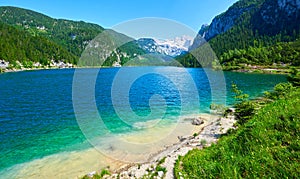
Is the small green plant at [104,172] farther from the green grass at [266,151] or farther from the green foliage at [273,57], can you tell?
the green foliage at [273,57]

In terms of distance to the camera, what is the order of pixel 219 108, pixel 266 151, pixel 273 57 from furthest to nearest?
1. pixel 273 57
2. pixel 219 108
3. pixel 266 151

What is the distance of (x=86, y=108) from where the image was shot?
121 feet

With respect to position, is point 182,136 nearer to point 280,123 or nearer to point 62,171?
point 62,171

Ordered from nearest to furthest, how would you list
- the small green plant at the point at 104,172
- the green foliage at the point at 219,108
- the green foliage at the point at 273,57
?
1. the small green plant at the point at 104,172
2. the green foliage at the point at 219,108
3. the green foliage at the point at 273,57

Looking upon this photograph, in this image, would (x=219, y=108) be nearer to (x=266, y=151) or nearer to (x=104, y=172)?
(x=104, y=172)

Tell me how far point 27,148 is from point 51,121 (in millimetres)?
9073

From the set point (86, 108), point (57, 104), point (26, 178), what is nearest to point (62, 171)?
point (26, 178)

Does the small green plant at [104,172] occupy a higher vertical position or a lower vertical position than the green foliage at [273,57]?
lower

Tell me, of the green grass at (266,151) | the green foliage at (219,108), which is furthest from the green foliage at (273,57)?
the green grass at (266,151)


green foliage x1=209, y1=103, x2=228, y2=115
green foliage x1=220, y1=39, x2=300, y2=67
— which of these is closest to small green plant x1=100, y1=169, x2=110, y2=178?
green foliage x1=209, y1=103, x2=228, y2=115

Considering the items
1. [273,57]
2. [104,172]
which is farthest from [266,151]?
[273,57]

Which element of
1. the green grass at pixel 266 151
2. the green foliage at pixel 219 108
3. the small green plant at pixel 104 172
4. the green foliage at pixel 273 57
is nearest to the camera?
the green grass at pixel 266 151

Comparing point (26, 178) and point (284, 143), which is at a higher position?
point (284, 143)

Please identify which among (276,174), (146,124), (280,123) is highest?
(280,123)
